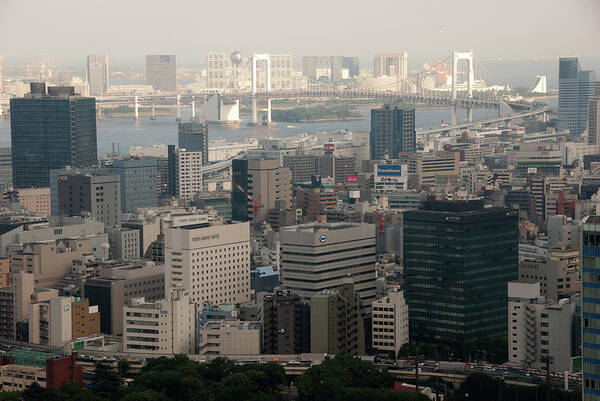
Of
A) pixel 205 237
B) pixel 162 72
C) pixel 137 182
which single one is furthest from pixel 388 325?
pixel 162 72

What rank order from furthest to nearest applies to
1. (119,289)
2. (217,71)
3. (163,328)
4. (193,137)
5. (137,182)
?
(217,71) < (193,137) < (137,182) < (119,289) < (163,328)

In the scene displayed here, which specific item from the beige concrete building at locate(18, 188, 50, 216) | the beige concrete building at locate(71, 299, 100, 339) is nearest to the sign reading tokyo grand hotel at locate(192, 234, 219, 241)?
the beige concrete building at locate(71, 299, 100, 339)

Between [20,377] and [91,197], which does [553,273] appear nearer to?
[20,377]

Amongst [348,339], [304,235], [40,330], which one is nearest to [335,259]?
[304,235]

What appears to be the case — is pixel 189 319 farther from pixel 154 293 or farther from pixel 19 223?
pixel 19 223

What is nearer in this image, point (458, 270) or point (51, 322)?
point (51, 322)

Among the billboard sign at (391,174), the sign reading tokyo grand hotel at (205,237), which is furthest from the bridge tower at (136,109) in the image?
the sign reading tokyo grand hotel at (205,237)
